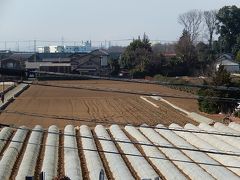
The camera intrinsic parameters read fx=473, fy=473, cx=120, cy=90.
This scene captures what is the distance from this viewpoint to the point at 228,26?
58.0 m

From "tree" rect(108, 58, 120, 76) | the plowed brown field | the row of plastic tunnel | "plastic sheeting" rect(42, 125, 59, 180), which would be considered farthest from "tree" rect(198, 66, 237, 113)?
"tree" rect(108, 58, 120, 76)

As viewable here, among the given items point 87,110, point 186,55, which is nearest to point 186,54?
point 186,55

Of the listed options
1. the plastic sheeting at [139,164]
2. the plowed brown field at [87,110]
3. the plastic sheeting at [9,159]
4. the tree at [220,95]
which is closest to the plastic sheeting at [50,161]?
the plastic sheeting at [9,159]

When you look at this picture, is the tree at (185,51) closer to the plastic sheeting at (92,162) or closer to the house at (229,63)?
the house at (229,63)

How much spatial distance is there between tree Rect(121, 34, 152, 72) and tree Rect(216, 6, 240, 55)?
9424 mm

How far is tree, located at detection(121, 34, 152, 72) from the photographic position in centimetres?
5275

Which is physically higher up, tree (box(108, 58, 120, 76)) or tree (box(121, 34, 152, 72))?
tree (box(121, 34, 152, 72))

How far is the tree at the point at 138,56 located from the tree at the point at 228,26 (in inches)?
371

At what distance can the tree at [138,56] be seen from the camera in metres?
52.8

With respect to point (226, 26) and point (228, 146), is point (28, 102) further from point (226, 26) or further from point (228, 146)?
point (226, 26)

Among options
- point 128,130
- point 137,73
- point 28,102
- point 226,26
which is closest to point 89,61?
point 137,73

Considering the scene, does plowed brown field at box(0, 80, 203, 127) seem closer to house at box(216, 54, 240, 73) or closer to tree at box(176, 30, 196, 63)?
tree at box(176, 30, 196, 63)

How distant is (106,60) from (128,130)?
4401cm

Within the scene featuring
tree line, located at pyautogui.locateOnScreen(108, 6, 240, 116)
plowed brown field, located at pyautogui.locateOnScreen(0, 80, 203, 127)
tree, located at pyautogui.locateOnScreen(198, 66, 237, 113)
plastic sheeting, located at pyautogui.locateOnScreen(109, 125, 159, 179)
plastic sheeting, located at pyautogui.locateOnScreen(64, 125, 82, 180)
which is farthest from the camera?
tree line, located at pyautogui.locateOnScreen(108, 6, 240, 116)
